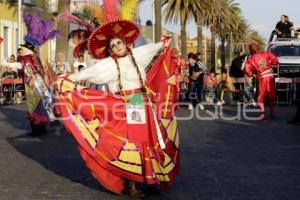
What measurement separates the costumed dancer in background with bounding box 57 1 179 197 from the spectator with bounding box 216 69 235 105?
1551cm

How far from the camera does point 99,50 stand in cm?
800

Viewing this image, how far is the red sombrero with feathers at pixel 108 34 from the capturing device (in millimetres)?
7777

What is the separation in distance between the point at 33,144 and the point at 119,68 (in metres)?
5.29

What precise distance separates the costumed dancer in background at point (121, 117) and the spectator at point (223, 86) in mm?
15506

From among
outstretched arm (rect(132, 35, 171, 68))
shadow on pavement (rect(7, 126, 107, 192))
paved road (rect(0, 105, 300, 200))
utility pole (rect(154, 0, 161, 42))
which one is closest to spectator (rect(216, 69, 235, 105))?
paved road (rect(0, 105, 300, 200))

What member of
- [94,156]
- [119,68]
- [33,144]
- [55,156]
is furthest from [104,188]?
[33,144]

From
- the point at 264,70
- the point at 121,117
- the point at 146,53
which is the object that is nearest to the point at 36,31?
the point at 146,53

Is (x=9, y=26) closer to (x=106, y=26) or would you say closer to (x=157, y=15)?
(x=157, y=15)

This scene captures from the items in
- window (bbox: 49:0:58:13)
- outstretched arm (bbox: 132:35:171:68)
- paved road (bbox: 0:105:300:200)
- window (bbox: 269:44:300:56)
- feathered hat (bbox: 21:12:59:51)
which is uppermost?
window (bbox: 49:0:58:13)

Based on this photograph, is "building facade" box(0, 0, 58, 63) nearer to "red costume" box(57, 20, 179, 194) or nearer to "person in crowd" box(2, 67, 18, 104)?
"person in crowd" box(2, 67, 18, 104)

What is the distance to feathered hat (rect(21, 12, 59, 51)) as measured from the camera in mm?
13375

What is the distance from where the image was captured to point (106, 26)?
7.76m

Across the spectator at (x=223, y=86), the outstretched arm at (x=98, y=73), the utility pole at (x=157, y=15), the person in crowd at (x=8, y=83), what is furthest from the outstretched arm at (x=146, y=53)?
the utility pole at (x=157, y=15)

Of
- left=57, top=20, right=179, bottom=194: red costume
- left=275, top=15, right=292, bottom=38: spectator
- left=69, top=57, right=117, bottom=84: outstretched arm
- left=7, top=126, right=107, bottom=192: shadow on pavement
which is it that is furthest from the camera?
left=275, top=15, right=292, bottom=38: spectator
